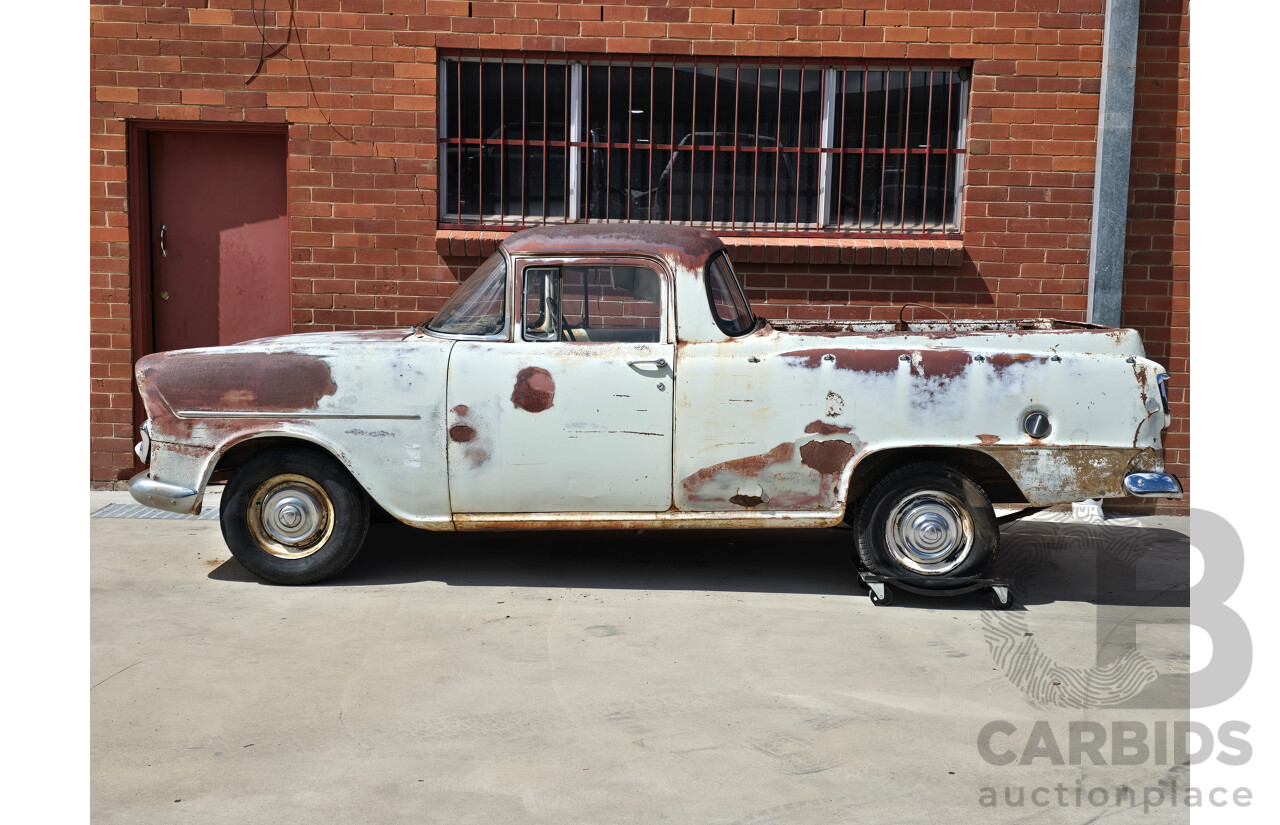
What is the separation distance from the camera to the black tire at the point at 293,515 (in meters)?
5.48

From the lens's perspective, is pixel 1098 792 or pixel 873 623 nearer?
pixel 1098 792

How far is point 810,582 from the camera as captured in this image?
5.77m

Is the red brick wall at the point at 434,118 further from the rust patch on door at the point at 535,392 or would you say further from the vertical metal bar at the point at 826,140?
the rust patch on door at the point at 535,392

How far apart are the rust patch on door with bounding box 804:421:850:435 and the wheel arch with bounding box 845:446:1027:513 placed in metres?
0.18

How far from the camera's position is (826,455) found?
17.5ft

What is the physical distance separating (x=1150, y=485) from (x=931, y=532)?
1.05 metres

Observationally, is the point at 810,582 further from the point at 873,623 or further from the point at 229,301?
the point at 229,301

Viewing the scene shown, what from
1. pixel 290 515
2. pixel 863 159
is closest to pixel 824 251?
pixel 863 159

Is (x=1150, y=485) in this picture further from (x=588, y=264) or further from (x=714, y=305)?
(x=588, y=264)

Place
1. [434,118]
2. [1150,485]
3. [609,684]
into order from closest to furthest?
[609,684] < [1150,485] < [434,118]

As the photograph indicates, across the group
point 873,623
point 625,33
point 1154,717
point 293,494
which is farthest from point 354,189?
point 1154,717

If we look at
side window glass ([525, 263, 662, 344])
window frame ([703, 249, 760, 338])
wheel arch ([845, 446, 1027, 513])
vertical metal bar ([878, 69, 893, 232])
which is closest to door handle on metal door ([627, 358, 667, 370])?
side window glass ([525, 263, 662, 344])

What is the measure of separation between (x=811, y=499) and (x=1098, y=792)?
2.13 metres

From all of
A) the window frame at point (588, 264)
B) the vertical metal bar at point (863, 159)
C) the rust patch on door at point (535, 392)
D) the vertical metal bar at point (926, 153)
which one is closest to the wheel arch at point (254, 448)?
the rust patch on door at point (535, 392)
